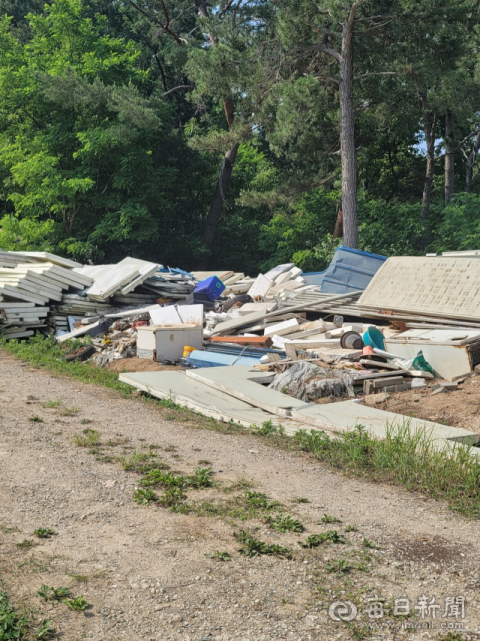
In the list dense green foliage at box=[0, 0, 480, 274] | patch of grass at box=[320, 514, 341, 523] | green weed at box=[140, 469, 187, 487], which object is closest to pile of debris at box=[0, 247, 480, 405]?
green weed at box=[140, 469, 187, 487]

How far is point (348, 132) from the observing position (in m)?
18.2

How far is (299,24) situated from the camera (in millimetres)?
17438

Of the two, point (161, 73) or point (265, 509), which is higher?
point (161, 73)

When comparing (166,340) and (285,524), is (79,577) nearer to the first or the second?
(285,524)

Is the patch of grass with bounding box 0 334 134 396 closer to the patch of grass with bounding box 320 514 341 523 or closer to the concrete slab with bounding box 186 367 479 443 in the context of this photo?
the concrete slab with bounding box 186 367 479 443

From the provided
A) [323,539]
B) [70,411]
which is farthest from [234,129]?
[323,539]

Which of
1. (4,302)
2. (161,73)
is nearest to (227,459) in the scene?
(4,302)

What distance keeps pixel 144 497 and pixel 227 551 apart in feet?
3.13

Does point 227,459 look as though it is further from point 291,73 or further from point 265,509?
point 291,73

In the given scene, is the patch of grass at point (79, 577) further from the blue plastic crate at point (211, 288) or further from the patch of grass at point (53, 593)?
the blue plastic crate at point (211, 288)

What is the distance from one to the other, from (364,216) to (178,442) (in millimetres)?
20273

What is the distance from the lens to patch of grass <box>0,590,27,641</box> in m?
Result: 2.77

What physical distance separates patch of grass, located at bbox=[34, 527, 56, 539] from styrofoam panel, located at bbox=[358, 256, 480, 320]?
26.1ft

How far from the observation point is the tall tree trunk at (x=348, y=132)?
17797 millimetres
